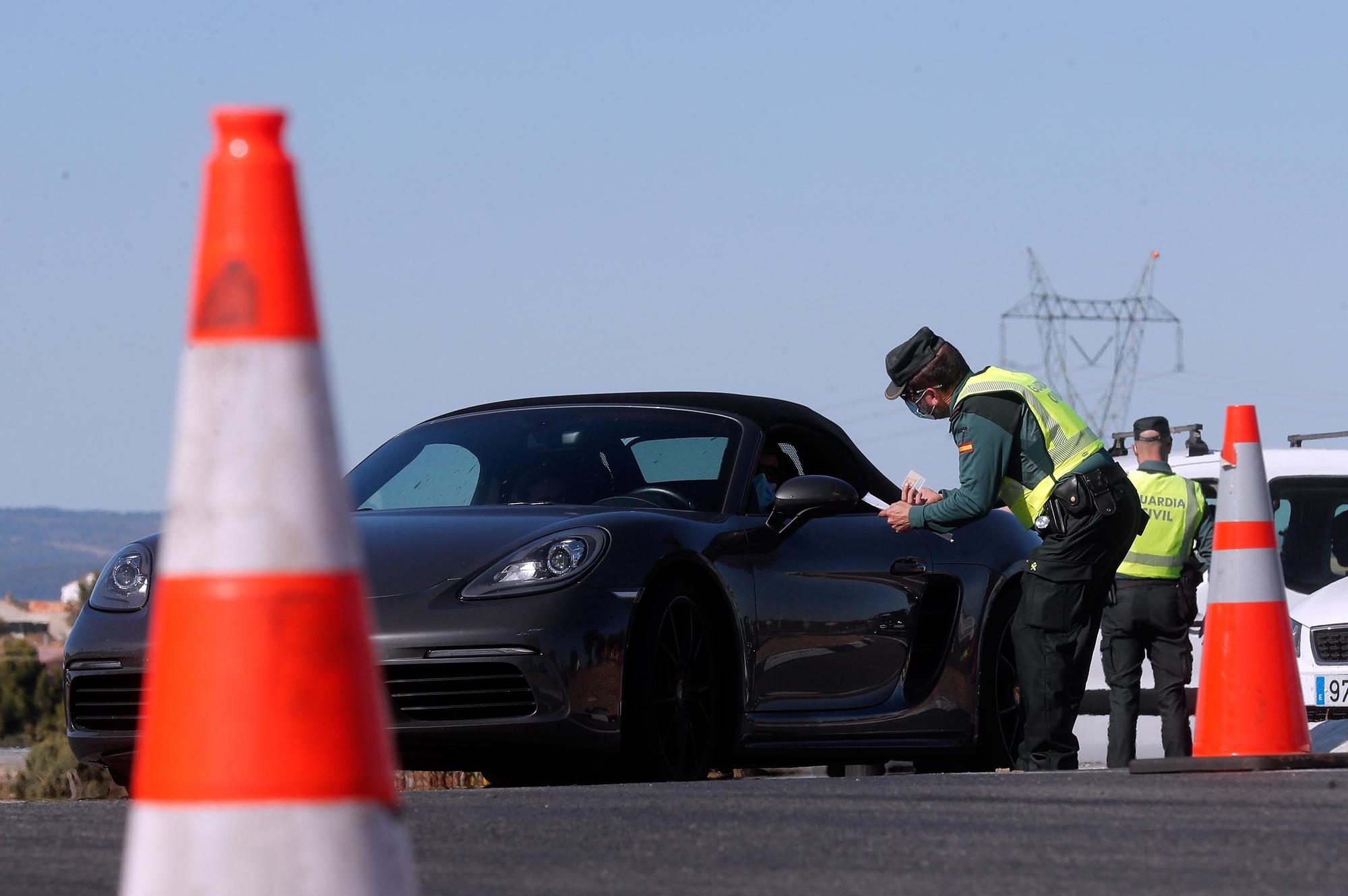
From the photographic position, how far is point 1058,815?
5.21m

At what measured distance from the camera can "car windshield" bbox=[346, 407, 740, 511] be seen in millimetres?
8148

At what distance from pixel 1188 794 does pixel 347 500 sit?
343 cm

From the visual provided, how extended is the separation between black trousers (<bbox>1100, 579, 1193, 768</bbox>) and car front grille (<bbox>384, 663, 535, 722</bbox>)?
476cm

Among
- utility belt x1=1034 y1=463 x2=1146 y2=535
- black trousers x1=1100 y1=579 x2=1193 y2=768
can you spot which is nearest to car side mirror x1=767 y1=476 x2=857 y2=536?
utility belt x1=1034 y1=463 x2=1146 y2=535

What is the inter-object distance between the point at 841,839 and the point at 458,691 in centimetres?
241

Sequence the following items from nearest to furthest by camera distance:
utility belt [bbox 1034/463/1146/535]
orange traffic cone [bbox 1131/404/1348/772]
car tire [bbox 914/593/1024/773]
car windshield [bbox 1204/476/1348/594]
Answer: orange traffic cone [bbox 1131/404/1348/772] → utility belt [bbox 1034/463/1146/535] → car tire [bbox 914/593/1024/773] → car windshield [bbox 1204/476/1348/594]

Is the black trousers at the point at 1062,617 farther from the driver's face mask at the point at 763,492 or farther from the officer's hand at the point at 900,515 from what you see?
the driver's face mask at the point at 763,492

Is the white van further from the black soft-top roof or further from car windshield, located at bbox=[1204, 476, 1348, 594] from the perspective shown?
the black soft-top roof

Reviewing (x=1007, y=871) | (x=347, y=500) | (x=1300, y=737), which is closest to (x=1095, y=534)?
(x=1300, y=737)

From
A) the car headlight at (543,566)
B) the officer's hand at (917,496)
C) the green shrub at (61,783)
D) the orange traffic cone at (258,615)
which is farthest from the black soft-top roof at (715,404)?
the green shrub at (61,783)

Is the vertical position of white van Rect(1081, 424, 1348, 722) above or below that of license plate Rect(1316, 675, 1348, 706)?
above

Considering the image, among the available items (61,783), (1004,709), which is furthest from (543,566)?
(61,783)

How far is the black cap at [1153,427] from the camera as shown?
37.3 feet

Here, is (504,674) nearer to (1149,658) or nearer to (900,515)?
(900,515)
